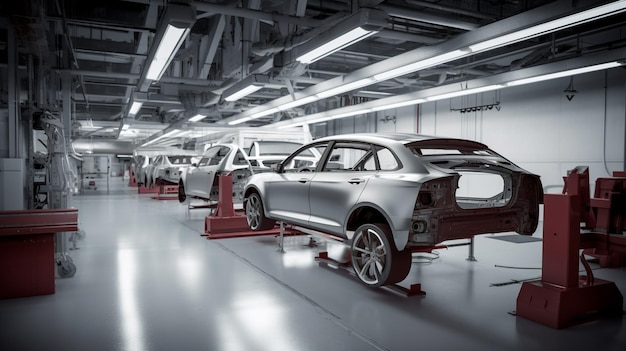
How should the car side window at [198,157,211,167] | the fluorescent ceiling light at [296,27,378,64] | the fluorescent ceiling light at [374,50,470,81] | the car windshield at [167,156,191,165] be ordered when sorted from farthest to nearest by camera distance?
the car windshield at [167,156,191,165], the car side window at [198,157,211,167], the fluorescent ceiling light at [374,50,470,81], the fluorescent ceiling light at [296,27,378,64]

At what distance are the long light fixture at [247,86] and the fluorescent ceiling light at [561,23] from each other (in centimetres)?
351

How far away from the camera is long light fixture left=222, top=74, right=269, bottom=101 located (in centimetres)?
740

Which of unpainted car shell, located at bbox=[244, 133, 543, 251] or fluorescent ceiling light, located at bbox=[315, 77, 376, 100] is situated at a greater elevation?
fluorescent ceiling light, located at bbox=[315, 77, 376, 100]

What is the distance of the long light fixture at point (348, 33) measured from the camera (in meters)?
4.48

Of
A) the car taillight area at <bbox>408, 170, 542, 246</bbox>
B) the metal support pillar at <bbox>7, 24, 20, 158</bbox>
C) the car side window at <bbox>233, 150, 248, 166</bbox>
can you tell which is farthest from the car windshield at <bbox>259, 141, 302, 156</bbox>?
the car taillight area at <bbox>408, 170, 542, 246</bbox>

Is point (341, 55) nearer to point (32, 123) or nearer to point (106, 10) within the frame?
point (106, 10)

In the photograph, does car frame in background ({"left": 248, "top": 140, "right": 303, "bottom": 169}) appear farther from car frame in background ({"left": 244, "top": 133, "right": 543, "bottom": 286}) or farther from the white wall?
the white wall

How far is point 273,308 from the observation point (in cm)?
365

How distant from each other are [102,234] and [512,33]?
7.19 meters

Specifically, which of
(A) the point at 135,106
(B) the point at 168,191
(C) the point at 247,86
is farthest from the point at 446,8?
(B) the point at 168,191

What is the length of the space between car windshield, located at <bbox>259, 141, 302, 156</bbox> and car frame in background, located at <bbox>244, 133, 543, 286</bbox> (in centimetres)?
370

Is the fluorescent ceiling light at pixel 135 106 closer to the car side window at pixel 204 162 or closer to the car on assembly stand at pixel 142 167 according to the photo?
the car side window at pixel 204 162

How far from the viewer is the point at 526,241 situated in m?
7.32

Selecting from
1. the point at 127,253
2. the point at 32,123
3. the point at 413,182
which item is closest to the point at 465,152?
the point at 413,182
